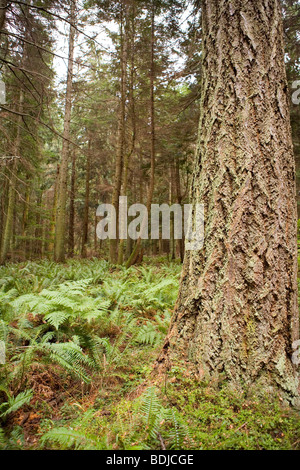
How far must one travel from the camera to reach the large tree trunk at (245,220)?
70.8 inches

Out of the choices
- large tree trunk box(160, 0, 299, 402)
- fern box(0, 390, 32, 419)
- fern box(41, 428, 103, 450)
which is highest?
large tree trunk box(160, 0, 299, 402)

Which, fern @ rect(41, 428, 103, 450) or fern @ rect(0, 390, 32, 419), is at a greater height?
fern @ rect(41, 428, 103, 450)

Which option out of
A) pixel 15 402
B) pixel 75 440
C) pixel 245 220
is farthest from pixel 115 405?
pixel 245 220

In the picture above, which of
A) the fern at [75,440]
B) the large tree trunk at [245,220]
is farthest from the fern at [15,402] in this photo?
the large tree trunk at [245,220]

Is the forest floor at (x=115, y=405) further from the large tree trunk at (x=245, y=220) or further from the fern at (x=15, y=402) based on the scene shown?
the large tree trunk at (x=245, y=220)

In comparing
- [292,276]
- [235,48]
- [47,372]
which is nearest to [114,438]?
[47,372]

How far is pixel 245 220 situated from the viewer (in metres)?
1.91

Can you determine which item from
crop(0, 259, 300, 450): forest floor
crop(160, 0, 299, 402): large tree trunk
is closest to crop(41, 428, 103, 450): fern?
crop(0, 259, 300, 450): forest floor

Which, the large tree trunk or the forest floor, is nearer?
the forest floor

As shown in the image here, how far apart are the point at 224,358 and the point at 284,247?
995mm

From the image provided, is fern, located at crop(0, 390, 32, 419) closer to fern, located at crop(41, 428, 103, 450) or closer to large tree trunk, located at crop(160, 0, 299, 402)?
fern, located at crop(41, 428, 103, 450)

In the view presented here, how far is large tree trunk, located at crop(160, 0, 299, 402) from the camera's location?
5.90ft

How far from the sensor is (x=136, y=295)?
5.09 m

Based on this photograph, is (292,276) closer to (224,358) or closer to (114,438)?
(224,358)
